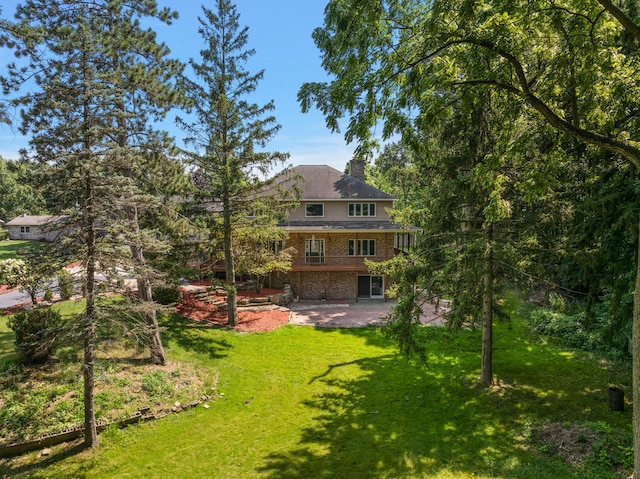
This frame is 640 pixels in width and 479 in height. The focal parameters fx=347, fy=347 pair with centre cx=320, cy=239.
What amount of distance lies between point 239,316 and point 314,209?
9.42 metres

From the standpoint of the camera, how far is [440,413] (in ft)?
33.6

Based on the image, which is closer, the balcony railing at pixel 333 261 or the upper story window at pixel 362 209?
the balcony railing at pixel 333 261

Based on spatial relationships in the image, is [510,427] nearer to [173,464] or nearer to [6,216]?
[173,464]

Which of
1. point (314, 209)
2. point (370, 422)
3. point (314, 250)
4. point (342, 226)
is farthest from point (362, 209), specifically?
point (370, 422)

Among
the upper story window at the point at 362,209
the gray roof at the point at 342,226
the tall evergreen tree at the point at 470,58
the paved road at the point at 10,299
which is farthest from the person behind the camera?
the upper story window at the point at 362,209

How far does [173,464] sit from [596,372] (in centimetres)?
1391

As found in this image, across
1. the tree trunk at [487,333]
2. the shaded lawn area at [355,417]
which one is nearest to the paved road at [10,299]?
the shaded lawn area at [355,417]

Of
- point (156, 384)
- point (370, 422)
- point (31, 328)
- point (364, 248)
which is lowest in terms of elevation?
point (370, 422)

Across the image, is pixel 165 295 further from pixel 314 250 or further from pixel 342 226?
pixel 342 226

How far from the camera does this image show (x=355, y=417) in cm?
1023

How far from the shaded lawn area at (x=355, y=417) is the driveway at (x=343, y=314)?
126 inches

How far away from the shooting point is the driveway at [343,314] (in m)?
18.8

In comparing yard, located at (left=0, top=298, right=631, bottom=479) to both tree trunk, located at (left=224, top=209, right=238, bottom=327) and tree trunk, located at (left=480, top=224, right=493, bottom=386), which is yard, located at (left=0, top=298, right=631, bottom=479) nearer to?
tree trunk, located at (left=480, top=224, right=493, bottom=386)

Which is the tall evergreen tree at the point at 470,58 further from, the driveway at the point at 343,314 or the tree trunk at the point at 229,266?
the driveway at the point at 343,314
